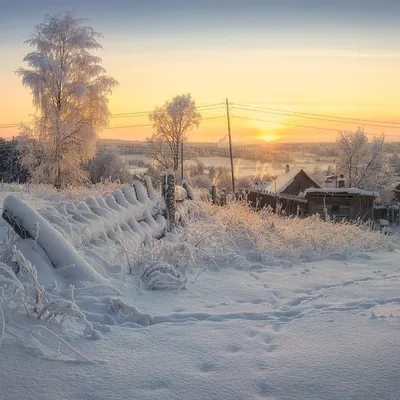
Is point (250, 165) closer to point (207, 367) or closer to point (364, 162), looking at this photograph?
point (364, 162)

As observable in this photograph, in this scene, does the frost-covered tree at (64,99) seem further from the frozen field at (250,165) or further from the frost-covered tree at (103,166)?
the frozen field at (250,165)

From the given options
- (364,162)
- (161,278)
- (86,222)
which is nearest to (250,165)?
(364,162)

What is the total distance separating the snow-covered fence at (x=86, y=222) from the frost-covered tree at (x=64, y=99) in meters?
14.7

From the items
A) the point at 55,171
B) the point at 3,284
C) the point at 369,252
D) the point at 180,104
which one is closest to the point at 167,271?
the point at 3,284

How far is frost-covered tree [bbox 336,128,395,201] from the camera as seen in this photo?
4681 centimetres

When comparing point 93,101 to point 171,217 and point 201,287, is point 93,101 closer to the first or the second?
point 171,217

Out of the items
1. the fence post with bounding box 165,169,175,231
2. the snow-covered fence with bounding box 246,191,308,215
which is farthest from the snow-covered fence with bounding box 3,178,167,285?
the snow-covered fence with bounding box 246,191,308,215

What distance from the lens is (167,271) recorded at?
15.3 ft

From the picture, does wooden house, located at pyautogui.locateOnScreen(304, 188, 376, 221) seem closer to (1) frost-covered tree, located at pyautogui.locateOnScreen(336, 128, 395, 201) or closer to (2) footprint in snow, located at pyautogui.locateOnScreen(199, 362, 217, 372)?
(1) frost-covered tree, located at pyautogui.locateOnScreen(336, 128, 395, 201)

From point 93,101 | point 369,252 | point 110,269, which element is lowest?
point 369,252

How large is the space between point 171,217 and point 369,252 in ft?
11.1

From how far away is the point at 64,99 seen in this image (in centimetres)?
2253

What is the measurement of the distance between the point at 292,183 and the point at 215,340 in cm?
4085

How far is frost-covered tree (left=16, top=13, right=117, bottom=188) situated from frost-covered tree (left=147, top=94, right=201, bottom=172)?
17308 mm
